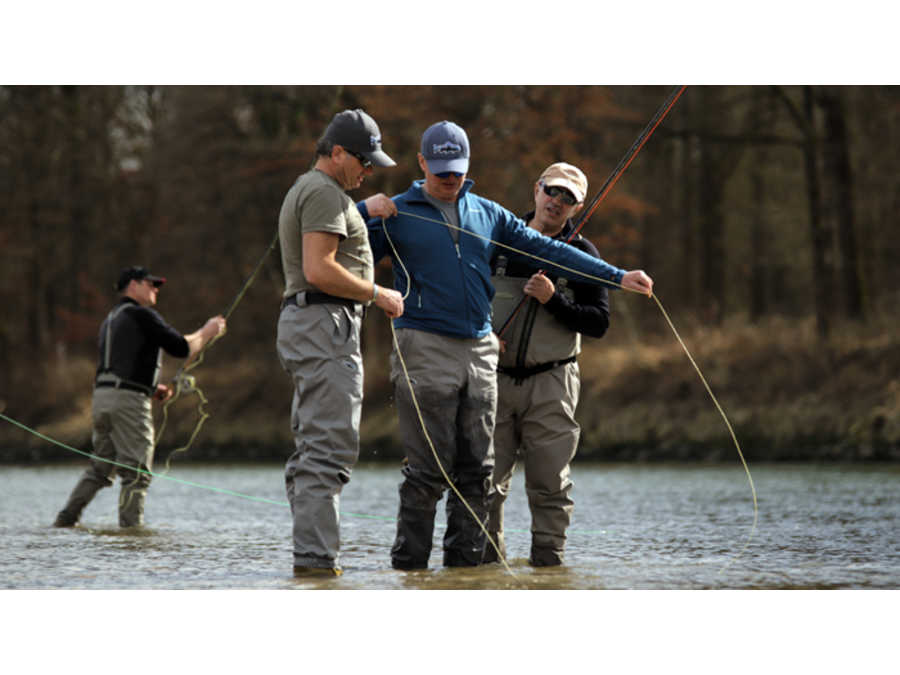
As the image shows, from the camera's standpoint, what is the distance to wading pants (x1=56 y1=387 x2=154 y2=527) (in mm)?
7477

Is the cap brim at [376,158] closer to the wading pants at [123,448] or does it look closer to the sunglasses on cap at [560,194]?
the sunglasses on cap at [560,194]

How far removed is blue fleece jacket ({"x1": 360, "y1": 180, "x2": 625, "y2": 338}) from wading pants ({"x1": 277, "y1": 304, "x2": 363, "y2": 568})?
39 centimetres

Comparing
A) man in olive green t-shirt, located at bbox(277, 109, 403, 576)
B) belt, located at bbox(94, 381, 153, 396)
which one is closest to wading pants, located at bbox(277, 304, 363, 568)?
man in olive green t-shirt, located at bbox(277, 109, 403, 576)

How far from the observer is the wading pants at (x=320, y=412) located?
4516 mm

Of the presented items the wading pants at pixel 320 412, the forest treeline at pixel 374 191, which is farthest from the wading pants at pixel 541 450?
the forest treeline at pixel 374 191

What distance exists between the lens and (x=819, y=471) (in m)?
12.1

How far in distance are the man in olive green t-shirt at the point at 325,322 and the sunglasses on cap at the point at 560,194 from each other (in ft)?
3.27

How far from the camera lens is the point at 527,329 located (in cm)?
528

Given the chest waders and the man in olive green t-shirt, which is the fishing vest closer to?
the chest waders

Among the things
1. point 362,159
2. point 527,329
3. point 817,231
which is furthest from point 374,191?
point 362,159
